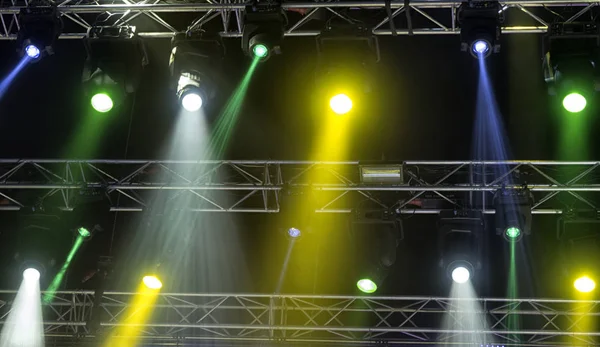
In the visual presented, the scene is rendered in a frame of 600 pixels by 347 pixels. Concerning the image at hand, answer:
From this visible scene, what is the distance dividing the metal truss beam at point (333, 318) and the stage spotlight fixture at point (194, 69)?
2.78 m

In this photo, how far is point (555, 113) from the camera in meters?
7.00

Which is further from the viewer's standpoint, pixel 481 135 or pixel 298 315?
pixel 298 315

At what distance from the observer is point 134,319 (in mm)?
7770

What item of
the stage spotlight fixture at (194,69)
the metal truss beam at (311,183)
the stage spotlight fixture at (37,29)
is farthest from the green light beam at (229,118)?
the stage spotlight fixture at (37,29)

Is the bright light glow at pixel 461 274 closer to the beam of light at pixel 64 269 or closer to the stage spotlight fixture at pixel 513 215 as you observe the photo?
the stage spotlight fixture at pixel 513 215

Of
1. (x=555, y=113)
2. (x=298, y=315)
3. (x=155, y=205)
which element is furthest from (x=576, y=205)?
(x=155, y=205)

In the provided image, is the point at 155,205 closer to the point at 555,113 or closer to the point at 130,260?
the point at 130,260

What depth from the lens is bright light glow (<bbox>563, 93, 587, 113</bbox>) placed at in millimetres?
5016

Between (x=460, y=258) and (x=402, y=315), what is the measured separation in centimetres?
182

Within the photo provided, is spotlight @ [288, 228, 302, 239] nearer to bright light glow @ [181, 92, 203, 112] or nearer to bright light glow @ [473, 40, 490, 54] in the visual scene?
bright light glow @ [181, 92, 203, 112]

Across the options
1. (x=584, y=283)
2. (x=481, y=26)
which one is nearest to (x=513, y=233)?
(x=584, y=283)

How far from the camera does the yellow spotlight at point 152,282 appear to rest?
6847 mm

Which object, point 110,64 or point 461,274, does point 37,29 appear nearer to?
point 110,64

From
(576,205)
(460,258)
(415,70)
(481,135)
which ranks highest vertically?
(415,70)
